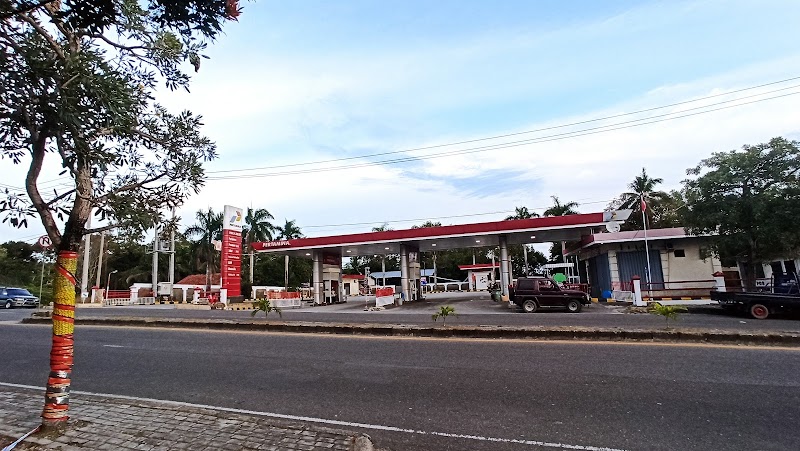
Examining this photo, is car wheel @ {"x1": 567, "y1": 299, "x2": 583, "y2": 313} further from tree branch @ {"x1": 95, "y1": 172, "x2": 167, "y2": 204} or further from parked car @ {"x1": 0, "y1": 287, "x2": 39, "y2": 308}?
parked car @ {"x1": 0, "y1": 287, "x2": 39, "y2": 308}

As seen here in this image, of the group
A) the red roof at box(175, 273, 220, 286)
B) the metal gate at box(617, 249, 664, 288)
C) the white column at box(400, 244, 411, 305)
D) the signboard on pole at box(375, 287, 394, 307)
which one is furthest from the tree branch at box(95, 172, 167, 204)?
the red roof at box(175, 273, 220, 286)

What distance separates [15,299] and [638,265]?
1673 inches

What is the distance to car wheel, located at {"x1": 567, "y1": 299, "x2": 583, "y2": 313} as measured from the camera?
1955 centimetres

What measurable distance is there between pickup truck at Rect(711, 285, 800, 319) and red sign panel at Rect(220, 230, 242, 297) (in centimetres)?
2719

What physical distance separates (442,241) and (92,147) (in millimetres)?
26805

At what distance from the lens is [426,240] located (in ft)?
94.8

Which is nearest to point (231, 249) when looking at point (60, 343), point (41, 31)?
point (60, 343)

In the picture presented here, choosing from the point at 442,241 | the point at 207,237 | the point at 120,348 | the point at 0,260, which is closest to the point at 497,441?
the point at 120,348

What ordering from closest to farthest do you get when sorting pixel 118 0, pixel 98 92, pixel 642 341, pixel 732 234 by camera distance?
pixel 98 92 < pixel 118 0 < pixel 642 341 < pixel 732 234

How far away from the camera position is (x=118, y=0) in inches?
142

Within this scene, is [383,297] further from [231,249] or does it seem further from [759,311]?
[759,311]

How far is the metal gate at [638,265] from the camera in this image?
84.9 feet

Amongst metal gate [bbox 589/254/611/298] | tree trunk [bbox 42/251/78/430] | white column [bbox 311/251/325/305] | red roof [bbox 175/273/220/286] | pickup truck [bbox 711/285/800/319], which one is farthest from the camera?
red roof [bbox 175/273/220/286]

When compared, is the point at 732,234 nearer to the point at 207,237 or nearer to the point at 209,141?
the point at 209,141
